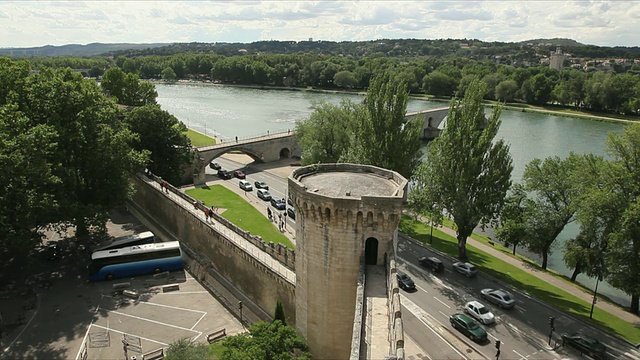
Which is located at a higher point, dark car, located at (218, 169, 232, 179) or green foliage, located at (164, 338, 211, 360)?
green foliage, located at (164, 338, 211, 360)

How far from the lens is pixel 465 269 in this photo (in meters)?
33.8

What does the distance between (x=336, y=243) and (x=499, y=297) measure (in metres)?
15.2

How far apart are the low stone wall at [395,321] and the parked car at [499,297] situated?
13935mm

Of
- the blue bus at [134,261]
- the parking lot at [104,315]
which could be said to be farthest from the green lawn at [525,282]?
the blue bus at [134,261]

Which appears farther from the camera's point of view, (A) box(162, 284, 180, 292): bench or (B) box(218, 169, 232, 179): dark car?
(B) box(218, 169, 232, 179): dark car

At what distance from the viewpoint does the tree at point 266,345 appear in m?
18.9

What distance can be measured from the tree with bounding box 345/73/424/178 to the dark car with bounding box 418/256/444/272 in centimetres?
1083

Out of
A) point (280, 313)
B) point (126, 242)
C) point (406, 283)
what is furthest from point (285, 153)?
point (280, 313)

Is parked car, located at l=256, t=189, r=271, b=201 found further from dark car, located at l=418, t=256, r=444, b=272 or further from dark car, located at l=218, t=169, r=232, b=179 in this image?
dark car, located at l=418, t=256, r=444, b=272

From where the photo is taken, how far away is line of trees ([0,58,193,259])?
88.6 ft

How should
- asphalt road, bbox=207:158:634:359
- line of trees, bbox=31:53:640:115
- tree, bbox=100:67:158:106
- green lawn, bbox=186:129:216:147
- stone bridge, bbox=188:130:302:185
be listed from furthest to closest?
line of trees, bbox=31:53:640:115 → tree, bbox=100:67:158:106 → green lawn, bbox=186:129:216:147 → stone bridge, bbox=188:130:302:185 → asphalt road, bbox=207:158:634:359

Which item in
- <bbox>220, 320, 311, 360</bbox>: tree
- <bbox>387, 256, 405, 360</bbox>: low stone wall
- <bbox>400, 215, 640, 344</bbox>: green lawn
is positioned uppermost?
<bbox>387, 256, 405, 360</bbox>: low stone wall

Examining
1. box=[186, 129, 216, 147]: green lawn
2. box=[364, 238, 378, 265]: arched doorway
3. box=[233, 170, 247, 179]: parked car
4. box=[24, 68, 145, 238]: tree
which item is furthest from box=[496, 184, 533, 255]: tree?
box=[186, 129, 216, 147]: green lawn

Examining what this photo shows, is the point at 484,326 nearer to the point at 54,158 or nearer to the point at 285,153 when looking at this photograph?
the point at 54,158
